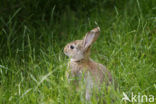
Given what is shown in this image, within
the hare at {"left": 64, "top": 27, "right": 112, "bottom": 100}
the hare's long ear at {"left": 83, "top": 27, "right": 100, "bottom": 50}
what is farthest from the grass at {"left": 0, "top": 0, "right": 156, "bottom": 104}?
the hare's long ear at {"left": 83, "top": 27, "right": 100, "bottom": 50}

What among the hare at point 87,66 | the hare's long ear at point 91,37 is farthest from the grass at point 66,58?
the hare's long ear at point 91,37

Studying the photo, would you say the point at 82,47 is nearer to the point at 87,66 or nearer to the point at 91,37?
the point at 91,37

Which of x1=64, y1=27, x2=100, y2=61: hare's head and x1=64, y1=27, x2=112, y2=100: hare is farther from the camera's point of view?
x1=64, y1=27, x2=100, y2=61: hare's head

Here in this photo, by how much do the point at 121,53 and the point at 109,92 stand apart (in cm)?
134

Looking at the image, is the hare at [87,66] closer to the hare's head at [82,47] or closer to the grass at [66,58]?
the hare's head at [82,47]

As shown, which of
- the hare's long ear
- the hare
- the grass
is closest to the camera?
the grass

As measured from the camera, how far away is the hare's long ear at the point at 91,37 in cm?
484

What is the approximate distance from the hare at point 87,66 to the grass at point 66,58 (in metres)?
0.14

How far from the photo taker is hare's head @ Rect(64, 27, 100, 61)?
192 inches

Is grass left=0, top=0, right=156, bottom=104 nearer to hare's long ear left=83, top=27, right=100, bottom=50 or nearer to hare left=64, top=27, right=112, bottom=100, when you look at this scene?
hare left=64, top=27, right=112, bottom=100

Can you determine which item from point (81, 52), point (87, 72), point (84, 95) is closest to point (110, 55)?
point (81, 52)

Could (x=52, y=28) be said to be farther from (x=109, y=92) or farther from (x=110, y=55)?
(x=109, y=92)

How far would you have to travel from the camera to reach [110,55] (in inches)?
217

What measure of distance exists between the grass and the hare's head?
0.17m
